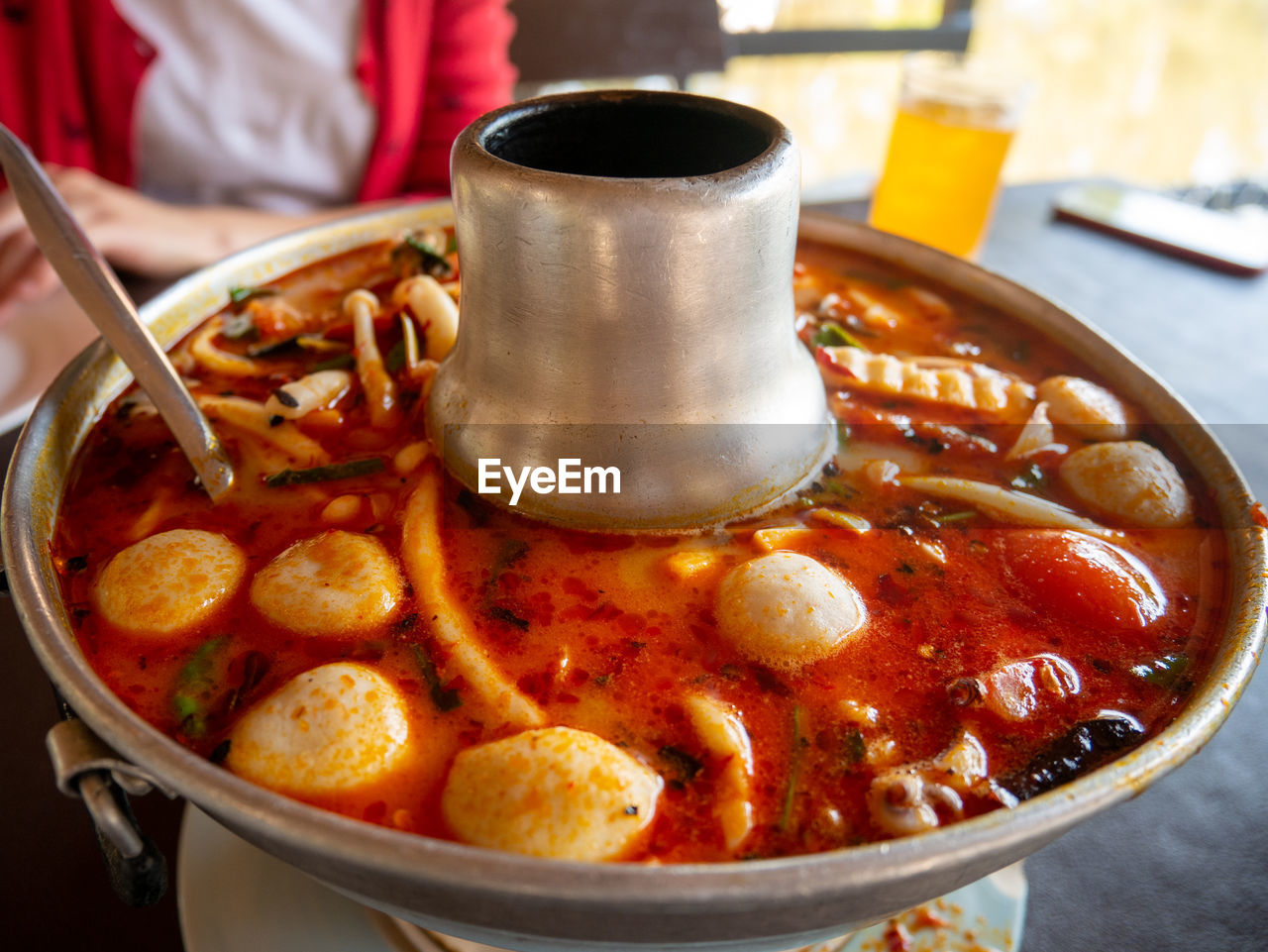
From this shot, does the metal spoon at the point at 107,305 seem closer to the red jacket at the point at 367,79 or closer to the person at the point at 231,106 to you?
the person at the point at 231,106

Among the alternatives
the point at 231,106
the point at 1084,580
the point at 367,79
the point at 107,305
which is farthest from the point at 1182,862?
the point at 231,106

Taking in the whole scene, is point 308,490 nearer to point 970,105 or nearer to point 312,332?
point 312,332

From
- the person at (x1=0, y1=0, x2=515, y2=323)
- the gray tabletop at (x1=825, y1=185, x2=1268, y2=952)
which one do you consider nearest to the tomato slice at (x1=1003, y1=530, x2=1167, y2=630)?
the gray tabletop at (x1=825, y1=185, x2=1268, y2=952)

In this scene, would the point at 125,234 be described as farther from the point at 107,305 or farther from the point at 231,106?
the point at 107,305

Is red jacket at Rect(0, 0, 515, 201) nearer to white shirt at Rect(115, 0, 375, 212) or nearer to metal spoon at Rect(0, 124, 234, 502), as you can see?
white shirt at Rect(115, 0, 375, 212)

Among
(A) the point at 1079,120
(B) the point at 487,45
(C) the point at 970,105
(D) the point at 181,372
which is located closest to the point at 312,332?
(D) the point at 181,372

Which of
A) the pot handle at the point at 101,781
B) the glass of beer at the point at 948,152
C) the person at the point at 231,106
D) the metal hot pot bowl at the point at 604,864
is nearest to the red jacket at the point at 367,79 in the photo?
the person at the point at 231,106
